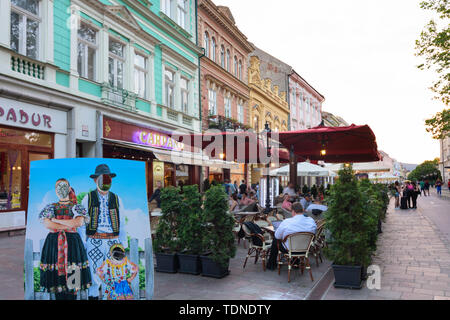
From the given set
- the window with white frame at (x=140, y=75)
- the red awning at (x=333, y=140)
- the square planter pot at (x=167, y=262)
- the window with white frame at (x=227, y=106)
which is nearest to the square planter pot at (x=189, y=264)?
the square planter pot at (x=167, y=262)

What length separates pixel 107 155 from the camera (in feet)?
48.3

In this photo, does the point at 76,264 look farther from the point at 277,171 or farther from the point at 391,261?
the point at 277,171

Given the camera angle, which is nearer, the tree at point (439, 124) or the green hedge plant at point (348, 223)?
the green hedge plant at point (348, 223)

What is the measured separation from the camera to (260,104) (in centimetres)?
3203

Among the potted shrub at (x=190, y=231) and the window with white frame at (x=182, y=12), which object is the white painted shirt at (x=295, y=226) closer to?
the potted shrub at (x=190, y=231)

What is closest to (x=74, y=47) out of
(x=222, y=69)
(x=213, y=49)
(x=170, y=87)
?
(x=170, y=87)

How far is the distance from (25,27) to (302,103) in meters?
39.3

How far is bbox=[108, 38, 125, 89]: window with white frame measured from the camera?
14914mm

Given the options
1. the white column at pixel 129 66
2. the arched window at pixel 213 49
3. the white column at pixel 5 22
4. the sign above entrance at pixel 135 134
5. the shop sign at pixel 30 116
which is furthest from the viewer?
the arched window at pixel 213 49

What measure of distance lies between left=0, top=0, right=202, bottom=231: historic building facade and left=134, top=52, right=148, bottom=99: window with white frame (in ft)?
0.15

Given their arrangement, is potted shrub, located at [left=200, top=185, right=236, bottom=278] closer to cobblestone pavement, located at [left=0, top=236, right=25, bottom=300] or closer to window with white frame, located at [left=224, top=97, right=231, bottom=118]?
cobblestone pavement, located at [left=0, top=236, right=25, bottom=300]

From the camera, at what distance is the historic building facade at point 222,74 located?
2278cm

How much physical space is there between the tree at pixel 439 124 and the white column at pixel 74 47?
1898cm
